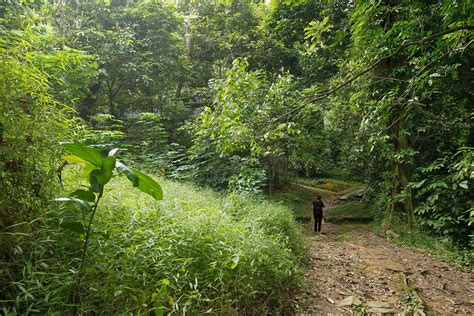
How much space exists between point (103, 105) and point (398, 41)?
36.9ft

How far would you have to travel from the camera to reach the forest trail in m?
3.15

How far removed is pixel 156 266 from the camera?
6.49ft

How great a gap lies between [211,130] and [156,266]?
2395mm

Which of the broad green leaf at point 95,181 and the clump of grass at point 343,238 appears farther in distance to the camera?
the clump of grass at point 343,238

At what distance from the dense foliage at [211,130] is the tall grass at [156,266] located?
1 centimetres

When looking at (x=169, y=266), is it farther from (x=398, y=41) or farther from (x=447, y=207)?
(x=447, y=207)

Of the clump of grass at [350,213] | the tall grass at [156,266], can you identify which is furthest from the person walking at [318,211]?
the tall grass at [156,266]

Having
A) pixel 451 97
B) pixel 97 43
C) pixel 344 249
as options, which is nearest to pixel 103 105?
pixel 97 43

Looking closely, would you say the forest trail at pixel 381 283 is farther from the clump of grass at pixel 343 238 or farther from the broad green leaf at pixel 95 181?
the broad green leaf at pixel 95 181

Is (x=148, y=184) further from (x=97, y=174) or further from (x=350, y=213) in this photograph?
(x=350, y=213)

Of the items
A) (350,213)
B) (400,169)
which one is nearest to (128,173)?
(400,169)

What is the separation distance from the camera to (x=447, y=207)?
5.98m

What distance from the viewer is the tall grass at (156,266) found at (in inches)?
60.9

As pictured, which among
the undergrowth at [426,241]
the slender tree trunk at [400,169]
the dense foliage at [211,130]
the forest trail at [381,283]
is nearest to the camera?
the dense foliage at [211,130]
